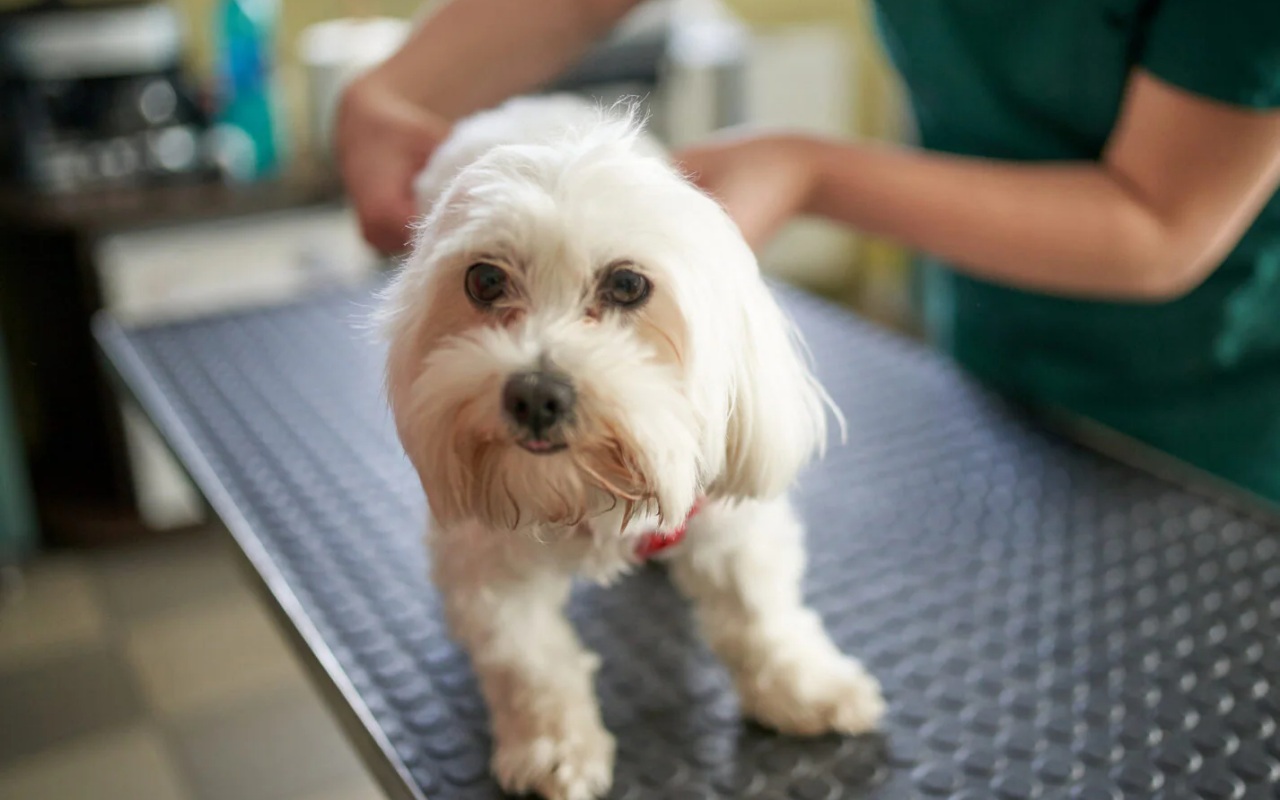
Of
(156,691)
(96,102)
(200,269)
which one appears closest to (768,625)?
(156,691)

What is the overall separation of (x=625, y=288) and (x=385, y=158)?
1.21 feet

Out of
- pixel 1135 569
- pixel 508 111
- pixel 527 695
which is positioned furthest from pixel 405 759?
pixel 1135 569

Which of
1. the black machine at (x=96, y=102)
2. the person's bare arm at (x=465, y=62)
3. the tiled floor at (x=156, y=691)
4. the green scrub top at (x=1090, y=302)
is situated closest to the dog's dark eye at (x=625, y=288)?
the person's bare arm at (x=465, y=62)

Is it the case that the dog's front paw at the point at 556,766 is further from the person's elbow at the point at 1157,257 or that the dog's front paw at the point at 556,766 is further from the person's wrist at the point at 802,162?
the person's elbow at the point at 1157,257

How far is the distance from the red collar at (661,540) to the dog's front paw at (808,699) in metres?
0.10

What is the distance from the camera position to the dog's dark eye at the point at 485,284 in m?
0.61

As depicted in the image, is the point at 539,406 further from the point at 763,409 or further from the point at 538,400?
the point at 763,409

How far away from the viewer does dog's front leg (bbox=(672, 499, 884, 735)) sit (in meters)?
0.74

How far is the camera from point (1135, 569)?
914mm

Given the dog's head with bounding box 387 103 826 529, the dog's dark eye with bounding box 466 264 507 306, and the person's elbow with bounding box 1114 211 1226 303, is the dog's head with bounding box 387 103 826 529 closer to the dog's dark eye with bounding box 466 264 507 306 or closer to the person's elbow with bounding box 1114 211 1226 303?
the dog's dark eye with bounding box 466 264 507 306

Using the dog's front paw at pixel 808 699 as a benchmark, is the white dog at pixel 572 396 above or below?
above

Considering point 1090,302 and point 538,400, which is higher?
point 538,400

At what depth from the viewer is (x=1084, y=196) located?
2.91 ft

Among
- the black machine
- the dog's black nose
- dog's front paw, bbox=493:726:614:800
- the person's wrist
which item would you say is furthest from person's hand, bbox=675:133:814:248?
the black machine
